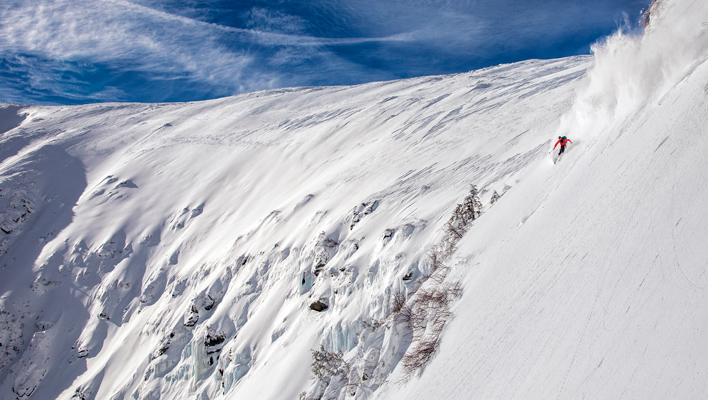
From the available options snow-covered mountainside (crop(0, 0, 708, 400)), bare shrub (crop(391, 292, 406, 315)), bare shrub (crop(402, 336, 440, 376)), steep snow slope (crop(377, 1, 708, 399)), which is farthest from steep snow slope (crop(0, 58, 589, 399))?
steep snow slope (crop(377, 1, 708, 399))

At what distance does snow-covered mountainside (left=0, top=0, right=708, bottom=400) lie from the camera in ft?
9.59

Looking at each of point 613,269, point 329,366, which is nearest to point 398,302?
point 329,366

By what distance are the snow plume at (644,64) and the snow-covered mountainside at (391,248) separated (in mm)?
41

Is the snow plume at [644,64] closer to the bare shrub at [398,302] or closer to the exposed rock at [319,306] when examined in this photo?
the bare shrub at [398,302]

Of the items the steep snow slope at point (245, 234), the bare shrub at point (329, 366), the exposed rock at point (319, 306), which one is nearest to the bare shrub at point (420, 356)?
the steep snow slope at point (245, 234)

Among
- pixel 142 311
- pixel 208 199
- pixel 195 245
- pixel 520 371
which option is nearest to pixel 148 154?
pixel 208 199

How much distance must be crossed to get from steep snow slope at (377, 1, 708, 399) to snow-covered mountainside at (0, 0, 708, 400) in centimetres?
2

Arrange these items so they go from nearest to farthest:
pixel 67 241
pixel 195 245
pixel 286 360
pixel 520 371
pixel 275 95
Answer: pixel 520 371
pixel 286 360
pixel 195 245
pixel 67 241
pixel 275 95

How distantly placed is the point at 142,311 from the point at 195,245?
5.83 meters

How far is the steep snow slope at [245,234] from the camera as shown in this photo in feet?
35.7

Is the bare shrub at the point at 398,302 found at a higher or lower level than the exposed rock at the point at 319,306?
higher

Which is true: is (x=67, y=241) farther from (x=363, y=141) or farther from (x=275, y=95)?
(x=275, y=95)

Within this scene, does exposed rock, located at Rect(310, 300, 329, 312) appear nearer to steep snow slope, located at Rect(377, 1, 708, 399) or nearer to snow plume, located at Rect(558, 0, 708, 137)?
steep snow slope, located at Rect(377, 1, 708, 399)

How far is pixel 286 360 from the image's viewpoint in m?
→ 9.77
